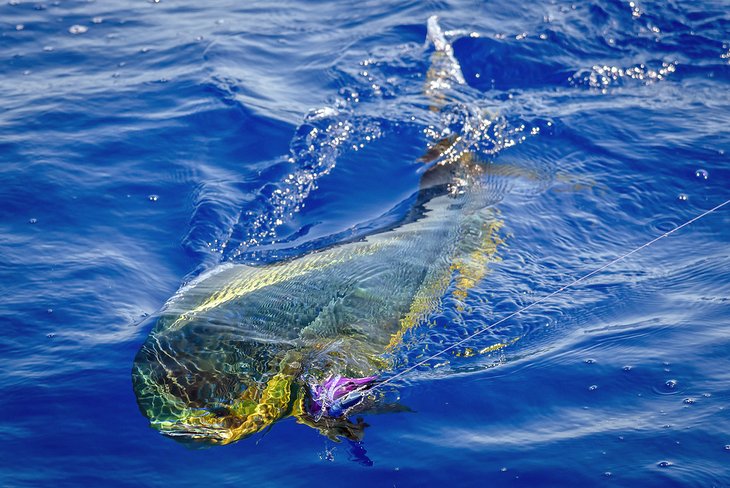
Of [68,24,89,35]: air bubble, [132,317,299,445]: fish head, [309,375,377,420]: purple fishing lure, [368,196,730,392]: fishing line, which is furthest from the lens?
[68,24,89,35]: air bubble

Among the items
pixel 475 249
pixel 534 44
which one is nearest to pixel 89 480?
pixel 475 249

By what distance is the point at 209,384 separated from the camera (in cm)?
446

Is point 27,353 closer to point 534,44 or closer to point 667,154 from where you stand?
point 667,154

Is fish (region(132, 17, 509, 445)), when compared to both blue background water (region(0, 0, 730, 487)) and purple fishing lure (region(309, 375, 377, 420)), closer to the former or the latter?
purple fishing lure (region(309, 375, 377, 420))

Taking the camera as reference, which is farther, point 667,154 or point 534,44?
point 534,44

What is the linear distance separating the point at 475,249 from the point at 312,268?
1.42 m

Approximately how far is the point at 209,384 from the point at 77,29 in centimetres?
695

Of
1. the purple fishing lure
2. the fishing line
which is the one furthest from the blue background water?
the purple fishing lure

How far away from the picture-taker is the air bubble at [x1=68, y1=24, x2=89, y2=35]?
31.8 ft

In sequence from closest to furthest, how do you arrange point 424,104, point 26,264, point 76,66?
point 26,264 → point 424,104 → point 76,66

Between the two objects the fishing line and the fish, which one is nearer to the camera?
the fish

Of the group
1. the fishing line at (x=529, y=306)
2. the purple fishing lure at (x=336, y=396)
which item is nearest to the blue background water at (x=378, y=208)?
the fishing line at (x=529, y=306)

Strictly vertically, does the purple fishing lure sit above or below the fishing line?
below

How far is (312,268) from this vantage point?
5566 millimetres
